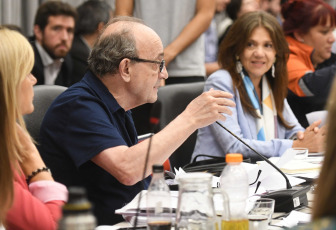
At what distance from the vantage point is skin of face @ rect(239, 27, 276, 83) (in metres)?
3.53

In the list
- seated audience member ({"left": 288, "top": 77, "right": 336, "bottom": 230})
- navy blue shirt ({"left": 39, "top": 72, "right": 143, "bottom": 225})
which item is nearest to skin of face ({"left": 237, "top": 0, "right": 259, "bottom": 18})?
navy blue shirt ({"left": 39, "top": 72, "right": 143, "bottom": 225})

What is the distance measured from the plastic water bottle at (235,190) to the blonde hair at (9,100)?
1.92 feet

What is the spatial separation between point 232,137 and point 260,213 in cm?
138

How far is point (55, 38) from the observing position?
527 centimetres

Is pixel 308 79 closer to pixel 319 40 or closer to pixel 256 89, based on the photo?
pixel 319 40

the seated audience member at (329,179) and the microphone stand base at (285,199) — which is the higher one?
the seated audience member at (329,179)

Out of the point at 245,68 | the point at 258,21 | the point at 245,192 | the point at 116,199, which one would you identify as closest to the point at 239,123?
the point at 245,68

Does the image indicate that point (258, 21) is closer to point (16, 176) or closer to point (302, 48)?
point (302, 48)

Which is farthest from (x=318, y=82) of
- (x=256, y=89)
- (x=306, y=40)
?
(x=256, y=89)

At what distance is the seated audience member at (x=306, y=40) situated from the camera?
4.29m

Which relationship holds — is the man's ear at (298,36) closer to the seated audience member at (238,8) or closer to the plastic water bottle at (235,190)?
the seated audience member at (238,8)

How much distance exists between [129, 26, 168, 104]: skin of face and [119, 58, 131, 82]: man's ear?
22mm

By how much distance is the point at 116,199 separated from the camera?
2.29 meters

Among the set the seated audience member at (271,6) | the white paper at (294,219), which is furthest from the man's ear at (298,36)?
the white paper at (294,219)
